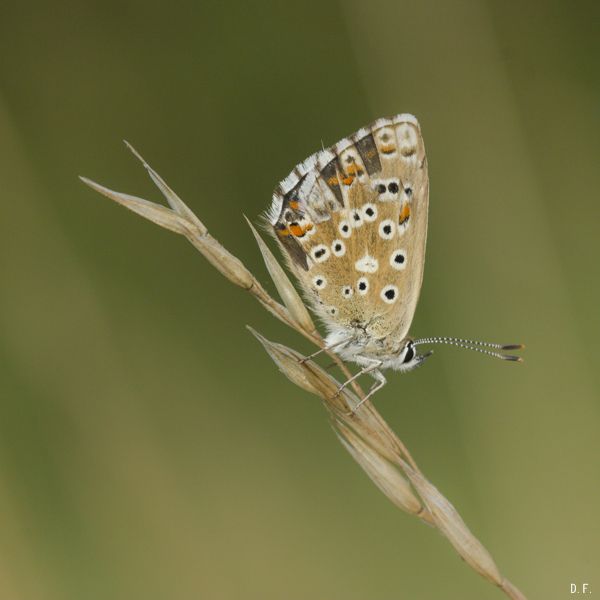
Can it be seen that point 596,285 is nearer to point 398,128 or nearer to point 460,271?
point 460,271

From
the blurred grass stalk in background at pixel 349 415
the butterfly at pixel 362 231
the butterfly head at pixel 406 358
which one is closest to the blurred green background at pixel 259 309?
the butterfly head at pixel 406 358

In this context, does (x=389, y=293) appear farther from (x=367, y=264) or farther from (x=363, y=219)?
(x=363, y=219)

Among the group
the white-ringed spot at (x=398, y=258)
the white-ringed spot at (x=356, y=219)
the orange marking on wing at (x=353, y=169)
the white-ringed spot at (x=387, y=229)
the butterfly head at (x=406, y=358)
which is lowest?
the butterfly head at (x=406, y=358)

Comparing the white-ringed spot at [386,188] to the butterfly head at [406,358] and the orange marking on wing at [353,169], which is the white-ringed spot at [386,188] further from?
the butterfly head at [406,358]

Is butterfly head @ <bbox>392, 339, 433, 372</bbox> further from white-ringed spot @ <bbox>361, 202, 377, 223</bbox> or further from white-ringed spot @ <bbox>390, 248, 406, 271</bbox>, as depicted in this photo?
white-ringed spot @ <bbox>361, 202, 377, 223</bbox>

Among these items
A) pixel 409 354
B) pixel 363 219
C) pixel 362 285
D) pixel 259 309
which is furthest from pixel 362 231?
pixel 259 309

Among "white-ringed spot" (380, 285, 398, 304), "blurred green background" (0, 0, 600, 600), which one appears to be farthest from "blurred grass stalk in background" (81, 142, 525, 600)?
"blurred green background" (0, 0, 600, 600)
